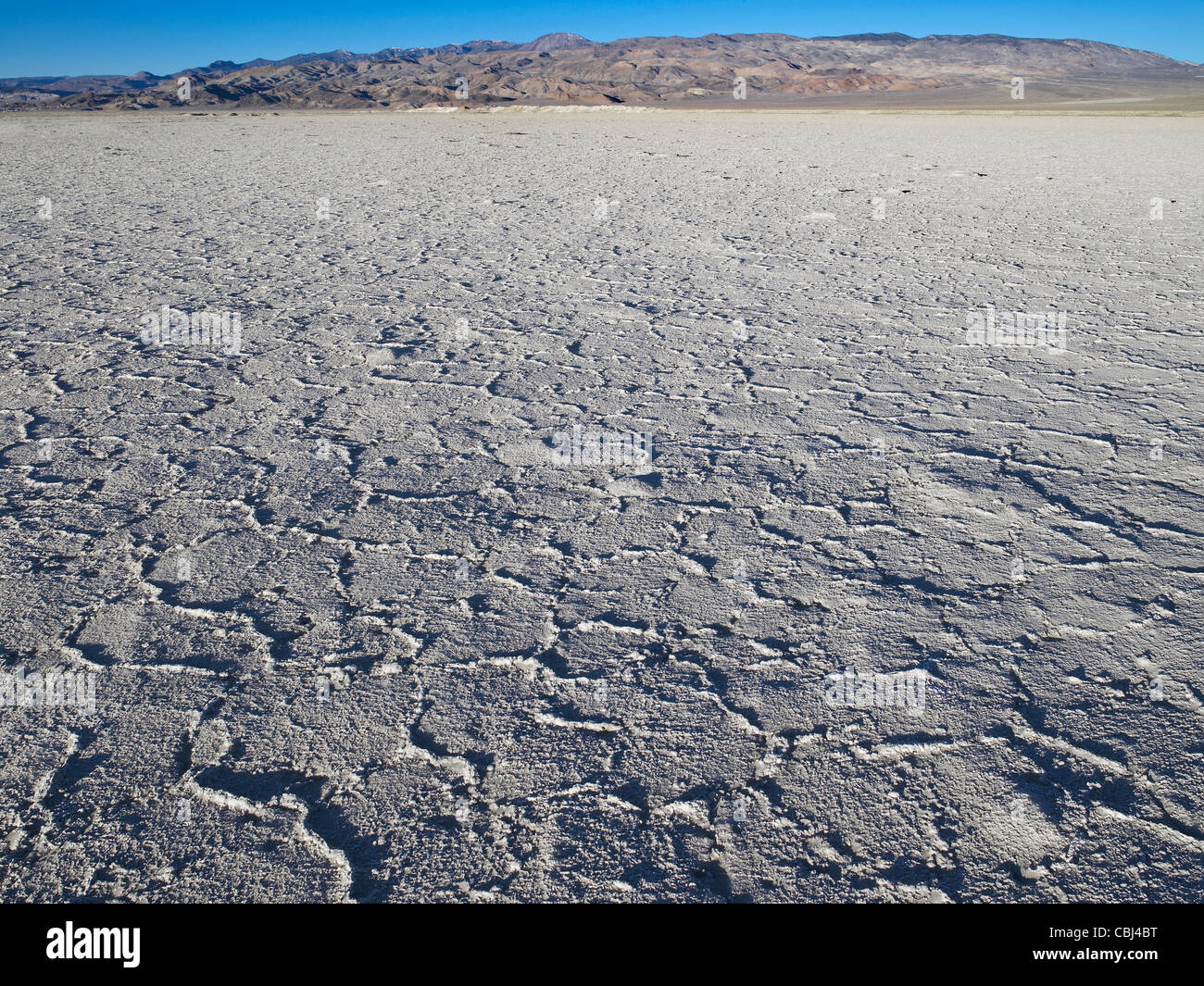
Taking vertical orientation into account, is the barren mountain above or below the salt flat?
above

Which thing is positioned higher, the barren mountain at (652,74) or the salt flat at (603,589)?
the barren mountain at (652,74)

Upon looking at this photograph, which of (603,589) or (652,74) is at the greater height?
(652,74)

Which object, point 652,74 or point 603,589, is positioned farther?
point 652,74

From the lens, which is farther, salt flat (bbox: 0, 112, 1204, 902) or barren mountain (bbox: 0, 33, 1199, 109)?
barren mountain (bbox: 0, 33, 1199, 109)
